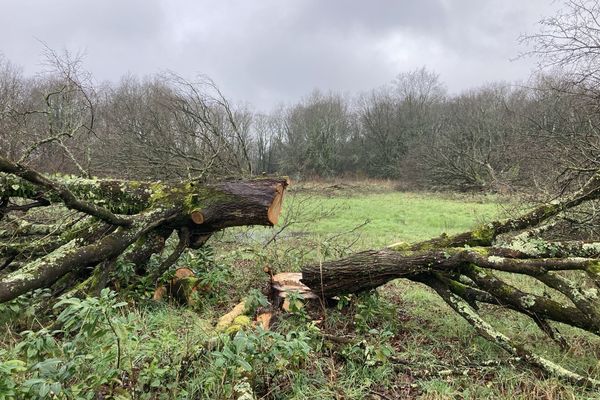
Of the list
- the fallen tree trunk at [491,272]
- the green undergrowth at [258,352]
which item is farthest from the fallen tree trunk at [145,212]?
the fallen tree trunk at [491,272]

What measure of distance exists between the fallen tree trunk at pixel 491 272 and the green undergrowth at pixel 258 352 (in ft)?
0.81

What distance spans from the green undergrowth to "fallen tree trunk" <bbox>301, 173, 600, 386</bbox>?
25cm

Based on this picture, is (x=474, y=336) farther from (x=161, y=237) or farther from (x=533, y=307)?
(x=161, y=237)

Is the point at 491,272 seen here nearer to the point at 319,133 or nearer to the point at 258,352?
the point at 258,352

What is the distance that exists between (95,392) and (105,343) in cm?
36

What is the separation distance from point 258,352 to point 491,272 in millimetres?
2333

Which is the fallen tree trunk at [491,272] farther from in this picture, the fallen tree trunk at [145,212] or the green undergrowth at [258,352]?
the fallen tree trunk at [145,212]

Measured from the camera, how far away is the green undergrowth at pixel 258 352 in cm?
222

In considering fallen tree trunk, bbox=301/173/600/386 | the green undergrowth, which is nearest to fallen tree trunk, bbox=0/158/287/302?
the green undergrowth

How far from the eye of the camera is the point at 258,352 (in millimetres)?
2611

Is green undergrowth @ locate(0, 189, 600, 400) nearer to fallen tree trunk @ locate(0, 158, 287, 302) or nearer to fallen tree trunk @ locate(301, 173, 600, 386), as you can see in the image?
fallen tree trunk @ locate(301, 173, 600, 386)

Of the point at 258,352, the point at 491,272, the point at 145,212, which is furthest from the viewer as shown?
the point at 145,212

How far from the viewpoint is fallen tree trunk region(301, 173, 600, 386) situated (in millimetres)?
3215

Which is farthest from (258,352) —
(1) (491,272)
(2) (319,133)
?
(2) (319,133)
